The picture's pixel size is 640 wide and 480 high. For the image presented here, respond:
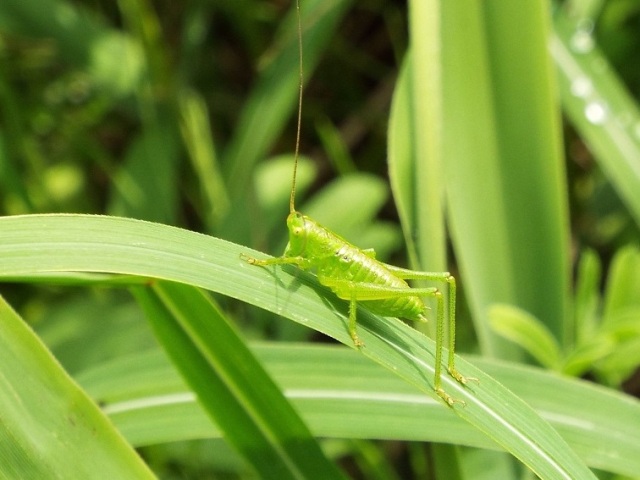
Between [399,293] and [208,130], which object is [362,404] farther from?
[208,130]

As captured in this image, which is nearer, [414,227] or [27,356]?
[27,356]

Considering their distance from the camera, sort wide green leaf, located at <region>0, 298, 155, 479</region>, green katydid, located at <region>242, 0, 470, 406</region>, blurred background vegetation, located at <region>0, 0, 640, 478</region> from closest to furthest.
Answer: wide green leaf, located at <region>0, 298, 155, 479</region>, green katydid, located at <region>242, 0, 470, 406</region>, blurred background vegetation, located at <region>0, 0, 640, 478</region>

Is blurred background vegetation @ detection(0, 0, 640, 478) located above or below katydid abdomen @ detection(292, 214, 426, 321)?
above

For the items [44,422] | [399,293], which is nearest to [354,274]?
[399,293]

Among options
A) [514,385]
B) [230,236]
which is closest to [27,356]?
[514,385]

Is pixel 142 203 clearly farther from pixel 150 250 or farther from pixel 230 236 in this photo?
pixel 150 250

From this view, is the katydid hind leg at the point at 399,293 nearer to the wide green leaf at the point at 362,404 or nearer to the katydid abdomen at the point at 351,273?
the katydid abdomen at the point at 351,273

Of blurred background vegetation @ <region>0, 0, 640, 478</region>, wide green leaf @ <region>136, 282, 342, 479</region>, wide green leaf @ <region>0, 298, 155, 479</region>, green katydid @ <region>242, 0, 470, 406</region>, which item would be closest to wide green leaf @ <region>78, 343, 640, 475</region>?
wide green leaf @ <region>136, 282, 342, 479</region>

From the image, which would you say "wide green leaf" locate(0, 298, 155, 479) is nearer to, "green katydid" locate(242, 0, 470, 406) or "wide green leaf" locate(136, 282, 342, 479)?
"wide green leaf" locate(136, 282, 342, 479)
